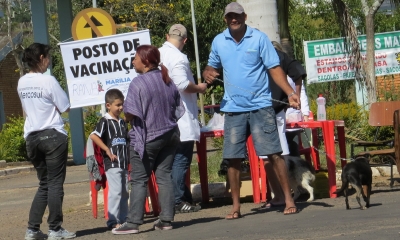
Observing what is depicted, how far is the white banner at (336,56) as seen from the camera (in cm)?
1922

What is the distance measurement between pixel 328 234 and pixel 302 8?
30.3 m

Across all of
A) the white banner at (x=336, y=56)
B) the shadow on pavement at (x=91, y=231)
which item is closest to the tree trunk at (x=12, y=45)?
the white banner at (x=336, y=56)

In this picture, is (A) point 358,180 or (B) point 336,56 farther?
(B) point 336,56

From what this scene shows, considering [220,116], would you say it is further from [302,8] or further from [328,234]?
[302,8]

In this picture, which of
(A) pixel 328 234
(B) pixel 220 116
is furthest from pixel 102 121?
(A) pixel 328 234

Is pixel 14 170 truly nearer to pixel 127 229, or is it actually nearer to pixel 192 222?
pixel 192 222

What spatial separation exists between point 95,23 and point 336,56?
879cm

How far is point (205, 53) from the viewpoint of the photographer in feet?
138

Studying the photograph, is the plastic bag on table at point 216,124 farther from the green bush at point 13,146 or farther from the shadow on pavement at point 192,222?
the green bush at point 13,146

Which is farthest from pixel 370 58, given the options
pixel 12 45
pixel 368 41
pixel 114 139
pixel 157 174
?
pixel 12 45

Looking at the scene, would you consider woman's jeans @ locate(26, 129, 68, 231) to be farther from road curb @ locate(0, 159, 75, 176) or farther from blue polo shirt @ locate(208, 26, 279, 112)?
road curb @ locate(0, 159, 75, 176)

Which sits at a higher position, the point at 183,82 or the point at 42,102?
the point at 183,82

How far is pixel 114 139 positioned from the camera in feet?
27.3

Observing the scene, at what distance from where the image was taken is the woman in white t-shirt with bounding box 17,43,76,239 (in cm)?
772
